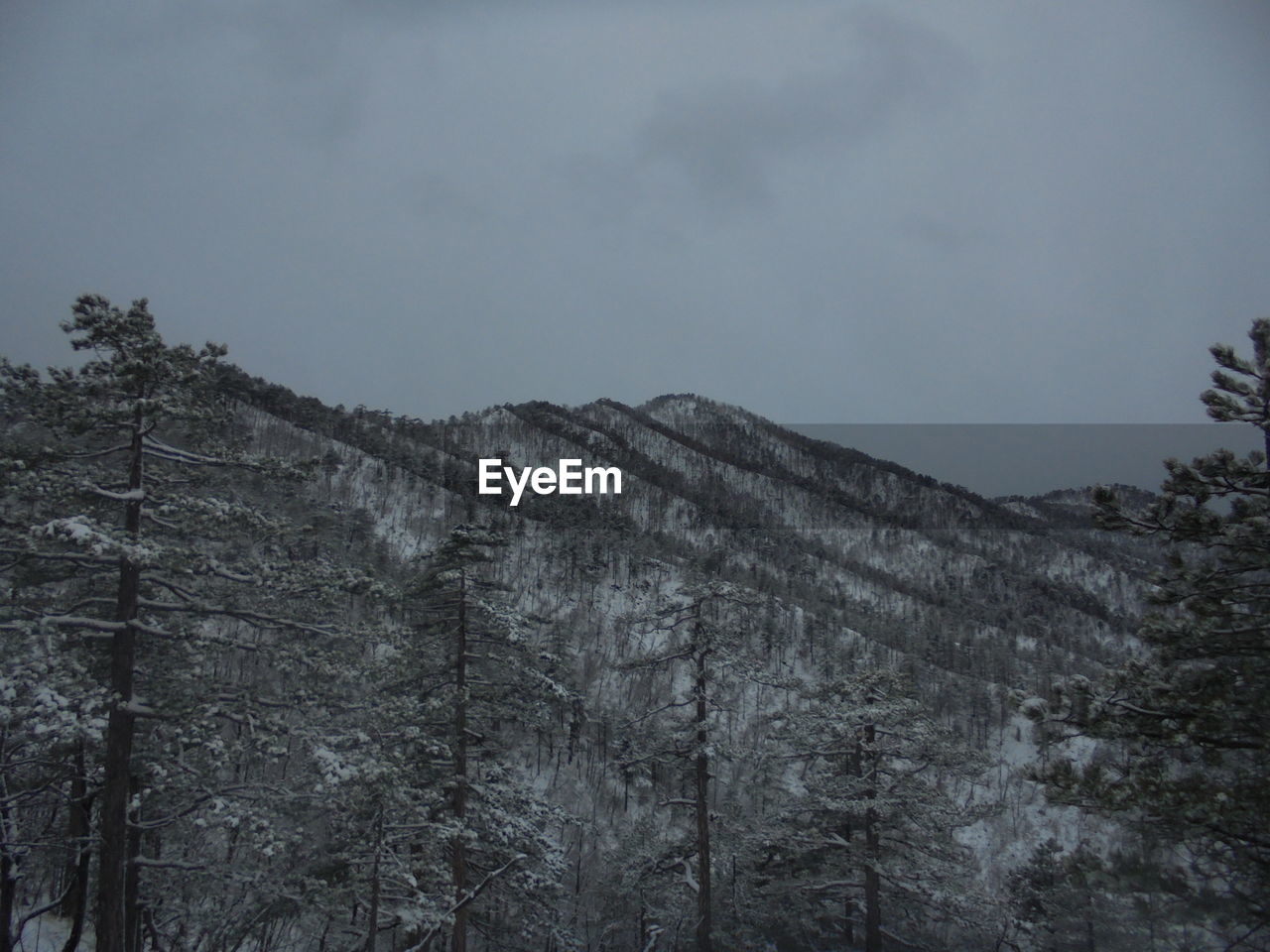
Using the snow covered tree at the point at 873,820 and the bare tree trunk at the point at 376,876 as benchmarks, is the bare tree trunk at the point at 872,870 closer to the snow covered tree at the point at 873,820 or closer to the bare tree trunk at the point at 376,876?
the snow covered tree at the point at 873,820

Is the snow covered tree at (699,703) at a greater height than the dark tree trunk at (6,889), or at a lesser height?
greater

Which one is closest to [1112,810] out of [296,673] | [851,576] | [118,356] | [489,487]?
[296,673]

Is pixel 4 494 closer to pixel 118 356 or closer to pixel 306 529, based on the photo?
pixel 118 356

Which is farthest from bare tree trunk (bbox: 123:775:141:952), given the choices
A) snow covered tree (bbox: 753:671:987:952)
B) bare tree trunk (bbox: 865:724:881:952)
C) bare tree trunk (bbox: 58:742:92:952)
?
bare tree trunk (bbox: 865:724:881:952)

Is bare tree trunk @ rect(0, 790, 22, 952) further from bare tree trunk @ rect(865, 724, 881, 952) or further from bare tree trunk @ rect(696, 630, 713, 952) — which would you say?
bare tree trunk @ rect(865, 724, 881, 952)

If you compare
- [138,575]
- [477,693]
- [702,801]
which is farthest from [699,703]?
[138,575]

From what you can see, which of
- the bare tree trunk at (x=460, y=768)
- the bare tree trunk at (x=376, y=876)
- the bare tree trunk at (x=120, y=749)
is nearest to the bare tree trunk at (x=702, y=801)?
the bare tree trunk at (x=460, y=768)
